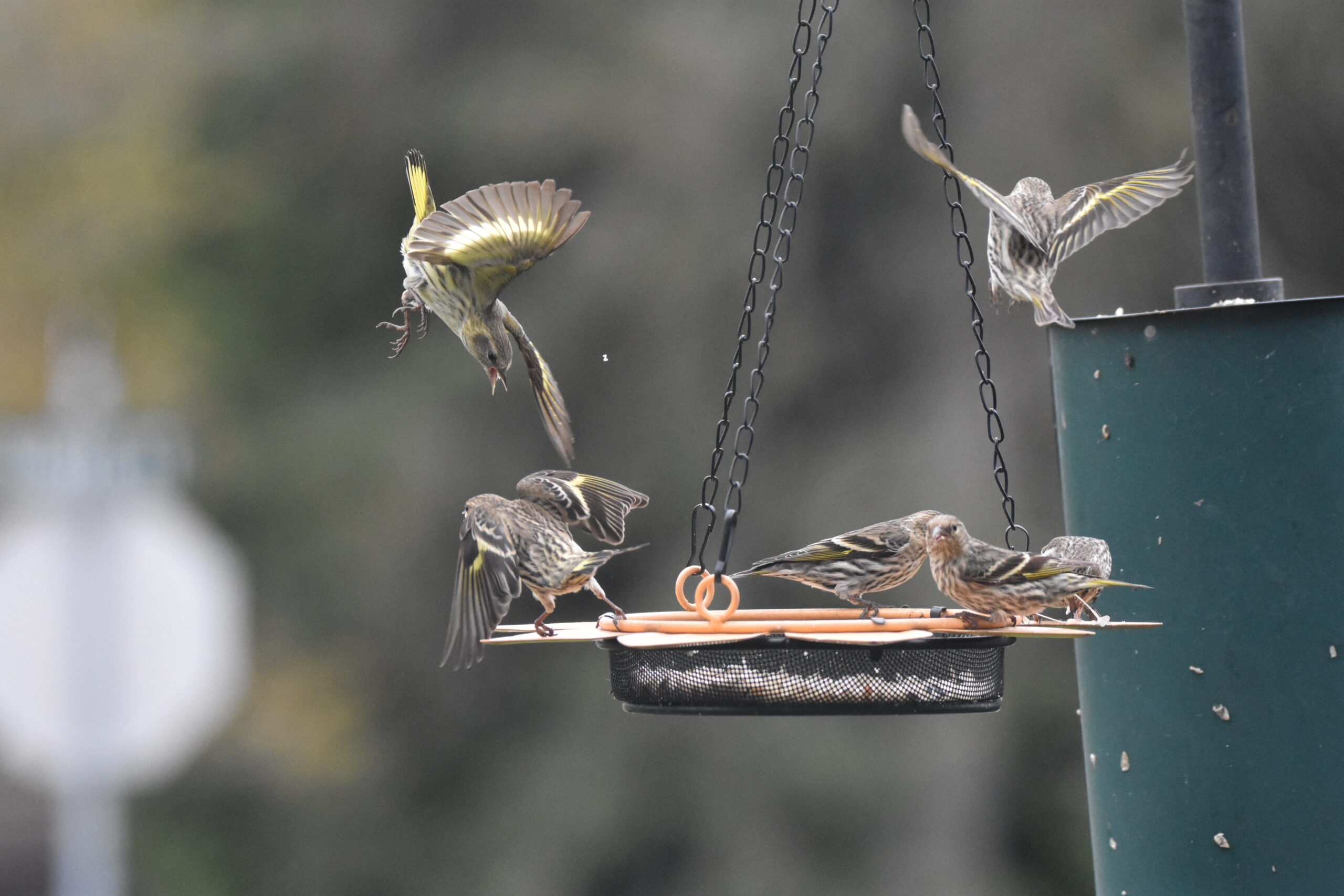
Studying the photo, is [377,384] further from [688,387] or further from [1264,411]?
[1264,411]

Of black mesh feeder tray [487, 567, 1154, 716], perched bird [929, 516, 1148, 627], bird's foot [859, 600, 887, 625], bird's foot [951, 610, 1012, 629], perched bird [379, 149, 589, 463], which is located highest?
perched bird [379, 149, 589, 463]

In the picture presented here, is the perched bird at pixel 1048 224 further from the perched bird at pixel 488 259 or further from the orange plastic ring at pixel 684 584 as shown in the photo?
the orange plastic ring at pixel 684 584

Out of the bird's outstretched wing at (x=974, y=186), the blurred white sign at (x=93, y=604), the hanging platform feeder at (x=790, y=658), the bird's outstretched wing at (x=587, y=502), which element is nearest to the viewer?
the bird's outstretched wing at (x=974, y=186)

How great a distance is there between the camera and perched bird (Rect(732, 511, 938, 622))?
3.58 metres

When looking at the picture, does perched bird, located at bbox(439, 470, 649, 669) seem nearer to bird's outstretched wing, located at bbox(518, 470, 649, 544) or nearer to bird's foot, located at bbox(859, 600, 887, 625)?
bird's outstretched wing, located at bbox(518, 470, 649, 544)

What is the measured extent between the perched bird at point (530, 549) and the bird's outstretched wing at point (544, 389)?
12cm

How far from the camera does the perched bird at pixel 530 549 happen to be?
353 cm

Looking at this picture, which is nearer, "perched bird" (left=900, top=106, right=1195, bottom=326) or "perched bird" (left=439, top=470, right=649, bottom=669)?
"perched bird" (left=439, top=470, right=649, bottom=669)

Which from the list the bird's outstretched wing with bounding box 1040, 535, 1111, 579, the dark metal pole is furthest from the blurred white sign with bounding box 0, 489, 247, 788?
the dark metal pole

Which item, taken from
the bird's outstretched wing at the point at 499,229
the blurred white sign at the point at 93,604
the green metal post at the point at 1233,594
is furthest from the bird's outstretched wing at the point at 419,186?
the blurred white sign at the point at 93,604

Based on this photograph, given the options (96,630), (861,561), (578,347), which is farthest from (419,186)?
(578,347)

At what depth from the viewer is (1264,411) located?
341 cm

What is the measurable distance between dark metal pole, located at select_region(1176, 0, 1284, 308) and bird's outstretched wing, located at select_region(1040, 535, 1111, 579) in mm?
591

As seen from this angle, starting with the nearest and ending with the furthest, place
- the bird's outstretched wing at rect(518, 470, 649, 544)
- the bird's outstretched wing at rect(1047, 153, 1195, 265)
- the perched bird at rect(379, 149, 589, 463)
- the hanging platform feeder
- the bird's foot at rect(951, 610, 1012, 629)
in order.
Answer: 1. the hanging platform feeder
2. the bird's foot at rect(951, 610, 1012, 629)
3. the perched bird at rect(379, 149, 589, 463)
4. the bird's outstretched wing at rect(518, 470, 649, 544)
5. the bird's outstretched wing at rect(1047, 153, 1195, 265)
